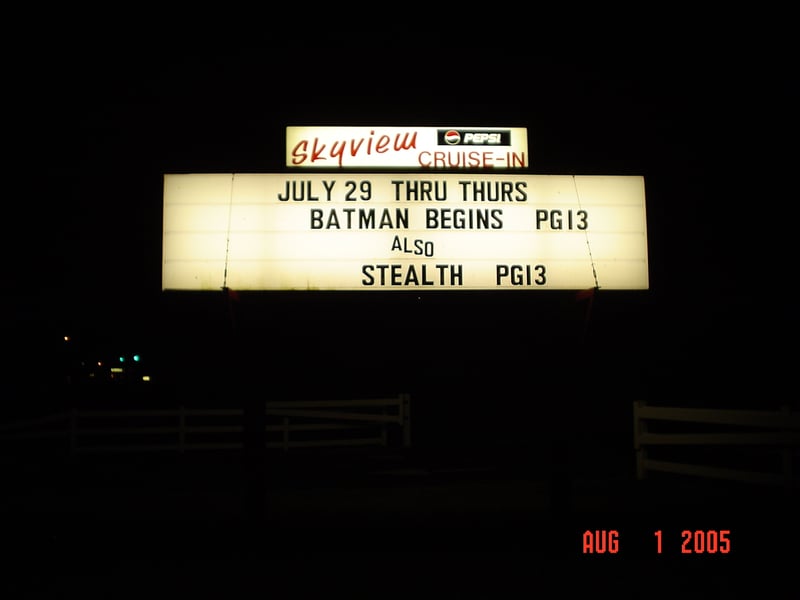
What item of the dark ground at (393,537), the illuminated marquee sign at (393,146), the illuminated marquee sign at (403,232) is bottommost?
the dark ground at (393,537)

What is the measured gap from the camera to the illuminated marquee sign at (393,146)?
7.96 meters

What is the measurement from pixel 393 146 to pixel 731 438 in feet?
18.8

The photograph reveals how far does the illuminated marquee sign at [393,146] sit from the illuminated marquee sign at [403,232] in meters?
0.39

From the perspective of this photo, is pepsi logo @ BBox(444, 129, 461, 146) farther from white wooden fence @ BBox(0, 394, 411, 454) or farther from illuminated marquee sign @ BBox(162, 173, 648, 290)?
white wooden fence @ BBox(0, 394, 411, 454)

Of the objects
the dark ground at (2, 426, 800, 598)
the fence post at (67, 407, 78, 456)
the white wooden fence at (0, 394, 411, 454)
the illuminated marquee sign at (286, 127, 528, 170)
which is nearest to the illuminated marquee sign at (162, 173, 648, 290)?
the illuminated marquee sign at (286, 127, 528, 170)

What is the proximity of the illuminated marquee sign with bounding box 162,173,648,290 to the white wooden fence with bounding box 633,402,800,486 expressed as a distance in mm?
2318

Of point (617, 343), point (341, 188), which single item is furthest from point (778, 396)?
point (341, 188)

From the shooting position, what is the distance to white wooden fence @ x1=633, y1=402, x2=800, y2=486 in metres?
7.93

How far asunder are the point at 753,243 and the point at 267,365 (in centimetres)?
735

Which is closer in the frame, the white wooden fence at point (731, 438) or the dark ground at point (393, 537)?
the dark ground at point (393, 537)

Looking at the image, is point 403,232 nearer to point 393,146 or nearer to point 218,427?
point 393,146
